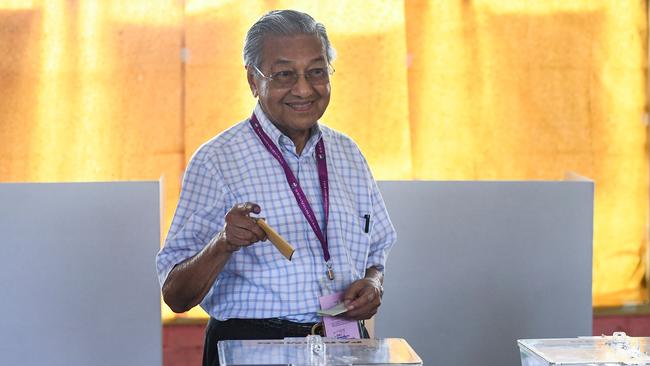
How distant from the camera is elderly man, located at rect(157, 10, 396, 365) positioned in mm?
2225

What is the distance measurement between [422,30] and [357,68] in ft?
1.04

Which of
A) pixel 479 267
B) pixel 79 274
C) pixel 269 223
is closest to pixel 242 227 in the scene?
pixel 269 223

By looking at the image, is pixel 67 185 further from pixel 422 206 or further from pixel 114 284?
pixel 422 206

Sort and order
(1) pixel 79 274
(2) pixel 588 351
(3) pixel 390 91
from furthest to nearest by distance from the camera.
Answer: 1. (3) pixel 390 91
2. (1) pixel 79 274
3. (2) pixel 588 351

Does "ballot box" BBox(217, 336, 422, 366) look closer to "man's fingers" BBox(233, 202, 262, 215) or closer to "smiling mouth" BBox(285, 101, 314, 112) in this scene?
"man's fingers" BBox(233, 202, 262, 215)

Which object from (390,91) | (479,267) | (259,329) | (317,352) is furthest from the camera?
(390,91)

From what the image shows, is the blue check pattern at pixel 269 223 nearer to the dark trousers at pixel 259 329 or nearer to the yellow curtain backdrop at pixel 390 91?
the dark trousers at pixel 259 329

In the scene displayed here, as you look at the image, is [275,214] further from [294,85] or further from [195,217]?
[294,85]

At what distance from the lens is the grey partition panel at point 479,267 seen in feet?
11.2

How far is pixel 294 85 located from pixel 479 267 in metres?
1.36

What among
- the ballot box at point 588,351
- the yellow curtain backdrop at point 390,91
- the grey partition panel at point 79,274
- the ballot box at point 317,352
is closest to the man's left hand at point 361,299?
the ballot box at point 317,352

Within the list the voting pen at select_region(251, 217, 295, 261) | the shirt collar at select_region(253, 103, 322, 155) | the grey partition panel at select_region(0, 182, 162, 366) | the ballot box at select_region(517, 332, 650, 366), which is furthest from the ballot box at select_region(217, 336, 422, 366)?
the grey partition panel at select_region(0, 182, 162, 366)

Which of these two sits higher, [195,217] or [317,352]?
[195,217]

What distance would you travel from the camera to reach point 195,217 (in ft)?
7.36
